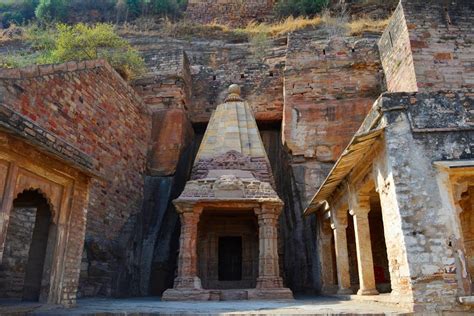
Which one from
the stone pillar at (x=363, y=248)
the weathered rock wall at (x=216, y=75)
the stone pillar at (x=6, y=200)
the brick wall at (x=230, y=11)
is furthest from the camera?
the brick wall at (x=230, y=11)

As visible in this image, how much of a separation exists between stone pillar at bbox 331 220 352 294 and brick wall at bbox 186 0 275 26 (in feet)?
51.7

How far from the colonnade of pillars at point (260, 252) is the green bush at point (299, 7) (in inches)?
600

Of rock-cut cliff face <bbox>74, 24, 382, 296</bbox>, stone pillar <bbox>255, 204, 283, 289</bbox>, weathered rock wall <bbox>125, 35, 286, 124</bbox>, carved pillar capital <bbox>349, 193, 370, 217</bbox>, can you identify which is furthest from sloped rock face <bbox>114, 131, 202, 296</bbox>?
carved pillar capital <bbox>349, 193, 370, 217</bbox>

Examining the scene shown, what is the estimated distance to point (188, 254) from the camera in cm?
903

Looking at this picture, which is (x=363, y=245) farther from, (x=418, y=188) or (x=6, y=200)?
(x=6, y=200)

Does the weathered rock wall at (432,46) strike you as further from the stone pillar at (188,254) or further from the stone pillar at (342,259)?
the stone pillar at (188,254)

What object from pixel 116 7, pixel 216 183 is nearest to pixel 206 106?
pixel 216 183

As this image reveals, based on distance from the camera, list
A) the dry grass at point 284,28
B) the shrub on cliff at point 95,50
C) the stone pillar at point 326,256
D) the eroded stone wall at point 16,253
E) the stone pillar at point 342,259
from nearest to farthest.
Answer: the eroded stone wall at point 16,253 < the stone pillar at point 342,259 < the stone pillar at point 326,256 < the shrub on cliff at point 95,50 < the dry grass at point 284,28

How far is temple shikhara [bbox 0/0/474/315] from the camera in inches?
226

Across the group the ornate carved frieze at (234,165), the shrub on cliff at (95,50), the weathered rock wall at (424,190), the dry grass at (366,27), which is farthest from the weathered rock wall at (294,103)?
the weathered rock wall at (424,190)

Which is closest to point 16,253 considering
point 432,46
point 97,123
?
point 97,123

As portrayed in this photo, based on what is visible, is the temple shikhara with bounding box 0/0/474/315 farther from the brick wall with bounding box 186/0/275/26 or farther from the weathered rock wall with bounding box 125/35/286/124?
the brick wall with bounding box 186/0/275/26

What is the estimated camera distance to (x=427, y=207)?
5715mm

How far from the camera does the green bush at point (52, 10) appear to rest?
22.4 metres
